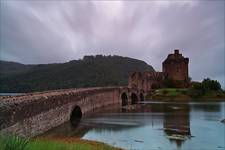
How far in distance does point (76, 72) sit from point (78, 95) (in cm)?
10510

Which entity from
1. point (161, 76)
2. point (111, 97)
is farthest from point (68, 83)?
point (111, 97)

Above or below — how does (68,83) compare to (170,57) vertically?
below

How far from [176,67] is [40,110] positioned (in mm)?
104836

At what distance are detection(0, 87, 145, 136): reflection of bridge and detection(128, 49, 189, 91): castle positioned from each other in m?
67.6

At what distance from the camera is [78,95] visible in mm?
44969

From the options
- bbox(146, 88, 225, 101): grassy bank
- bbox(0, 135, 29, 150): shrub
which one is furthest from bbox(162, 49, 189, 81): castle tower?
bbox(0, 135, 29, 150): shrub

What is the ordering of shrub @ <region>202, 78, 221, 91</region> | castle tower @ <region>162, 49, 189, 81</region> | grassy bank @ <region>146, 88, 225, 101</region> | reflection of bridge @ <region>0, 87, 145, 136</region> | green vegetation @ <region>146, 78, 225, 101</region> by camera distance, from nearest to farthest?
reflection of bridge @ <region>0, 87, 145, 136</region> < grassy bank @ <region>146, 88, 225, 101</region> < green vegetation @ <region>146, 78, 225, 101</region> < shrub @ <region>202, 78, 221, 91</region> < castle tower @ <region>162, 49, 189, 81</region>

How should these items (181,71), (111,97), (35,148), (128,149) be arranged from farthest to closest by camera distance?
(181,71)
(111,97)
(128,149)
(35,148)

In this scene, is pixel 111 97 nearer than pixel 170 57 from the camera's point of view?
Yes

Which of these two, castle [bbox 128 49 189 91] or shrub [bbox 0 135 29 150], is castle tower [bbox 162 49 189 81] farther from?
shrub [bbox 0 135 29 150]

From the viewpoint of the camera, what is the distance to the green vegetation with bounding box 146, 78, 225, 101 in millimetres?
108062

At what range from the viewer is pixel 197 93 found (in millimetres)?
108938

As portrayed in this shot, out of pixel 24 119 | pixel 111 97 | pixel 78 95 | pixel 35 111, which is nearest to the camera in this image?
pixel 24 119

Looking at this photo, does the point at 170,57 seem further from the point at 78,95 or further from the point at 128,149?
the point at 128,149
